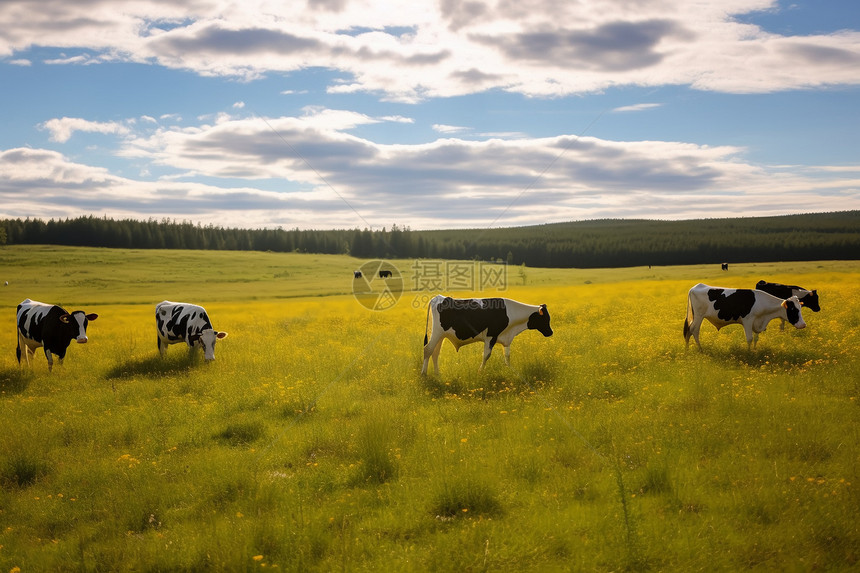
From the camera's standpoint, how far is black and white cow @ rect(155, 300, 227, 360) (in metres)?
16.2

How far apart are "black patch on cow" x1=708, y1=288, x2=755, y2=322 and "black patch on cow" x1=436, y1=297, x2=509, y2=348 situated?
6.07 meters

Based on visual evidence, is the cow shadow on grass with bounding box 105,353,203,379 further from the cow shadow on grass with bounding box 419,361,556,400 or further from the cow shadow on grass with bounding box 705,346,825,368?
the cow shadow on grass with bounding box 705,346,825,368

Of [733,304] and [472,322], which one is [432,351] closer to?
[472,322]

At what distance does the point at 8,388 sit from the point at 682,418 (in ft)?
48.6

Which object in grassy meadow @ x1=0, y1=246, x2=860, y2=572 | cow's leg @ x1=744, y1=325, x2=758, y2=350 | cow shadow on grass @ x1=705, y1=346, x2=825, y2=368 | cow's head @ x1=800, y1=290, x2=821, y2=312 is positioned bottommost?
grassy meadow @ x1=0, y1=246, x2=860, y2=572

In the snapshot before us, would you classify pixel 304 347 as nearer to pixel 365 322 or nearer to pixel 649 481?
pixel 365 322

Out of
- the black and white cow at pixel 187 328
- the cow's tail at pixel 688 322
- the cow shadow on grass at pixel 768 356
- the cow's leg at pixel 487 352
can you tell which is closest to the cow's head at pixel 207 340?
the black and white cow at pixel 187 328

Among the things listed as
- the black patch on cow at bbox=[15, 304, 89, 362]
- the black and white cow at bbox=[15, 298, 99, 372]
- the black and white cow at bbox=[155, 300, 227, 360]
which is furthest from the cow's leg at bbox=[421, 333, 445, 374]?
the black patch on cow at bbox=[15, 304, 89, 362]

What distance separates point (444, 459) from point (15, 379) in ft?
39.8

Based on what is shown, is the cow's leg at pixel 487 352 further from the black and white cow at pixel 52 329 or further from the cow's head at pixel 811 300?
the cow's head at pixel 811 300

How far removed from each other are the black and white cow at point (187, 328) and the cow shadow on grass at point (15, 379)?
10.9 feet

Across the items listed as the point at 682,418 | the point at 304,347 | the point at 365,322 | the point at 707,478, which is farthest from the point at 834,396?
the point at 365,322

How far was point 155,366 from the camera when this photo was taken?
1517 cm

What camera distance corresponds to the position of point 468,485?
23.7ft
